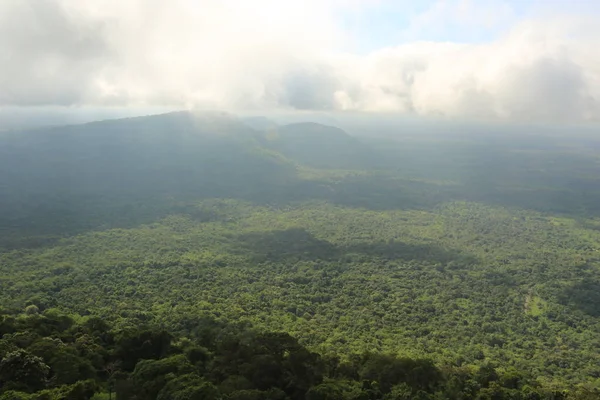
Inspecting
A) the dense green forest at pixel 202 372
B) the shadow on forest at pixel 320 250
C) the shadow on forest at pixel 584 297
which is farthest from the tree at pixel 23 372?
the shadow on forest at pixel 584 297

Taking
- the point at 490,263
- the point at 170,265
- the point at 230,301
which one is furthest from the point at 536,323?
the point at 170,265

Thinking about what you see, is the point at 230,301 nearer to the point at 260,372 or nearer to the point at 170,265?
the point at 170,265

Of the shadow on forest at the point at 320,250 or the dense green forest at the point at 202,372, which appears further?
the shadow on forest at the point at 320,250

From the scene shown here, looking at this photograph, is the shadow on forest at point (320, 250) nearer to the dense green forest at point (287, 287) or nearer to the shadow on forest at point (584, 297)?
the dense green forest at point (287, 287)

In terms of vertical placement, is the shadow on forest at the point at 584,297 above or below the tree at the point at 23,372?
below

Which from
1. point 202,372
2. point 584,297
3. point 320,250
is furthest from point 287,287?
point 584,297

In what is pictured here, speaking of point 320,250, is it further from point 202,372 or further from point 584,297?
point 202,372

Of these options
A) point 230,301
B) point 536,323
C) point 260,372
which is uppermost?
point 260,372
